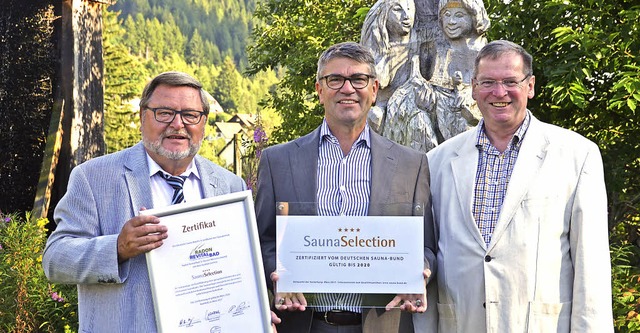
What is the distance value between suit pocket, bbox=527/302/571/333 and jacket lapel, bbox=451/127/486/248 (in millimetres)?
370

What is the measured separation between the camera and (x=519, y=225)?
13.0 ft

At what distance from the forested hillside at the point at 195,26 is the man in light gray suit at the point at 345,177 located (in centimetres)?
13054

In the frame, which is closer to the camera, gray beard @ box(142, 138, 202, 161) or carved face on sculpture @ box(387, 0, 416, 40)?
gray beard @ box(142, 138, 202, 161)

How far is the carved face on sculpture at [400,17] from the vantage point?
643 cm

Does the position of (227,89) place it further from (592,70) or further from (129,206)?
(129,206)

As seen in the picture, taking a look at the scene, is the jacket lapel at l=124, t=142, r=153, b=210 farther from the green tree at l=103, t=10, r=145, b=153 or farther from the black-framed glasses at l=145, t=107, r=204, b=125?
the green tree at l=103, t=10, r=145, b=153

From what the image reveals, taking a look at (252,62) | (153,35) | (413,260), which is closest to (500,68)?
(413,260)

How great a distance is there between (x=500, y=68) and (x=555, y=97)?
18.8 feet

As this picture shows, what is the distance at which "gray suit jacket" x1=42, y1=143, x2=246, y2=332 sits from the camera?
3.49m

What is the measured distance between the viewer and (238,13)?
575 ft

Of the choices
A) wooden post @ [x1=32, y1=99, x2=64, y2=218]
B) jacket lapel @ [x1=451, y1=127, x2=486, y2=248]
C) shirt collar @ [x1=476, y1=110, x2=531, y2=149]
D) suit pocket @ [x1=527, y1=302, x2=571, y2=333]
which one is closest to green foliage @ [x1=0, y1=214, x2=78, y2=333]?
wooden post @ [x1=32, y1=99, x2=64, y2=218]

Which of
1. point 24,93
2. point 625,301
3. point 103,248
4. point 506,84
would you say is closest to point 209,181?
point 103,248
